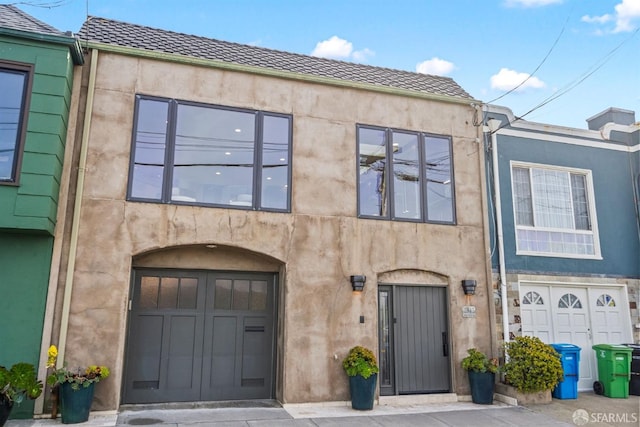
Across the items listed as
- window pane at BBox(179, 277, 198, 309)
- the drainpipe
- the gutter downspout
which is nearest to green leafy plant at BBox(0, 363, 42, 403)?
the gutter downspout

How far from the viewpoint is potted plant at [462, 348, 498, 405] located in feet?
26.4

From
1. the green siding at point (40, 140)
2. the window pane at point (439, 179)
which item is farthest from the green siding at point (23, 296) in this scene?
the window pane at point (439, 179)

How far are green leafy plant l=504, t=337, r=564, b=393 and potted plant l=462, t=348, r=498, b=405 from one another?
0.98 feet

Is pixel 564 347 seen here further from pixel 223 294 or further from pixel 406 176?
pixel 223 294

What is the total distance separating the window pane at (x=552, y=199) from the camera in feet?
32.1

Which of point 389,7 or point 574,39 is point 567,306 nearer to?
point 574,39

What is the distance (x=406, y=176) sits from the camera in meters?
8.90

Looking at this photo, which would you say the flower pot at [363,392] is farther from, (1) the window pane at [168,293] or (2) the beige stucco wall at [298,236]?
(1) the window pane at [168,293]

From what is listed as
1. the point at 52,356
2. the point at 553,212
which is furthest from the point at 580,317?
the point at 52,356

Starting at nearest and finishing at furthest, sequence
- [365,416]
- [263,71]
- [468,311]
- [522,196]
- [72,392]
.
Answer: [72,392], [365,416], [263,71], [468,311], [522,196]

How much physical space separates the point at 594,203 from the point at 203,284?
8.51 metres

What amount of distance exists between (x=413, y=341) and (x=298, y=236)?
2864mm

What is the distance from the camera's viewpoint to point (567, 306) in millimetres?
9578

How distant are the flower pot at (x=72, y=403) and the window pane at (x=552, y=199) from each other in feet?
28.9
